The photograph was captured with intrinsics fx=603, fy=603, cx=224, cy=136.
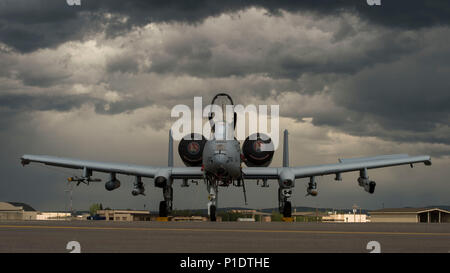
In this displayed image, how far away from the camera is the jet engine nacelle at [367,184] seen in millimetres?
39875

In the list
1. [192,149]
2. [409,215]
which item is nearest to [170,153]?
[192,149]

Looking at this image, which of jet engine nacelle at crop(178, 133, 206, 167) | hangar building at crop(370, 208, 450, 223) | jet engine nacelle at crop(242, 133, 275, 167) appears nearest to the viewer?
jet engine nacelle at crop(178, 133, 206, 167)

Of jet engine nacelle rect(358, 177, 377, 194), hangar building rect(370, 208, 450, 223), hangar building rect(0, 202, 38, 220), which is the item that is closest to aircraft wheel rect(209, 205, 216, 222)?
jet engine nacelle rect(358, 177, 377, 194)

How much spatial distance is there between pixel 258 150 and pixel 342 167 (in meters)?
5.79

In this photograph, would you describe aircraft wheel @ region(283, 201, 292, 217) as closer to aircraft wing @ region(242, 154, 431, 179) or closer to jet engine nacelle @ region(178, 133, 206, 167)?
aircraft wing @ region(242, 154, 431, 179)

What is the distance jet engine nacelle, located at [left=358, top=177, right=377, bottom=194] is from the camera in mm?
39875

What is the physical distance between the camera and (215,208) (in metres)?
33.3

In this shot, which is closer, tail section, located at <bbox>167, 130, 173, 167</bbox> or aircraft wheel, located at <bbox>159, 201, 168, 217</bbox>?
aircraft wheel, located at <bbox>159, 201, 168, 217</bbox>

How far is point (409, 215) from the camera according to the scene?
77125mm

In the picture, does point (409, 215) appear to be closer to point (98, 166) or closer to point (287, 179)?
point (287, 179)

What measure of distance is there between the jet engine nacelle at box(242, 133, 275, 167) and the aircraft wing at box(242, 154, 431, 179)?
2162 millimetres
